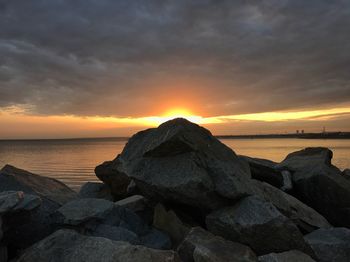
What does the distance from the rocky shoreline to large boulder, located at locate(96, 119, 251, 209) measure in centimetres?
2

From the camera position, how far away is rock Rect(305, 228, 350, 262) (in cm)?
677

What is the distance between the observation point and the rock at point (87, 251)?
5.51m

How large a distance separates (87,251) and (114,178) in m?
5.68

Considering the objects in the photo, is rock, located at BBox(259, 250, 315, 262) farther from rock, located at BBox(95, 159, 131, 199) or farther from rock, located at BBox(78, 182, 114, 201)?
rock, located at BBox(78, 182, 114, 201)

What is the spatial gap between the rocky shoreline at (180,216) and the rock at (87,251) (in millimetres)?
15

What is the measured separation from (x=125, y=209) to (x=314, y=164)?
583cm

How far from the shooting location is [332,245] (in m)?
6.93

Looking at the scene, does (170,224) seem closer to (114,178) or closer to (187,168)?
(187,168)

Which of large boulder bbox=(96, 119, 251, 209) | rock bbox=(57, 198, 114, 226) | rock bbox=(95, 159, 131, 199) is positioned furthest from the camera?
rock bbox=(95, 159, 131, 199)

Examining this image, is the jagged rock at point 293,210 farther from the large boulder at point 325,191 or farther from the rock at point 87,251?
the rock at point 87,251

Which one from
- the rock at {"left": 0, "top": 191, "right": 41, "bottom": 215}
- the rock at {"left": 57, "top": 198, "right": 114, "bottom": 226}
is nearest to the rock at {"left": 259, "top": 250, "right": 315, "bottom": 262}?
the rock at {"left": 57, "top": 198, "right": 114, "bottom": 226}

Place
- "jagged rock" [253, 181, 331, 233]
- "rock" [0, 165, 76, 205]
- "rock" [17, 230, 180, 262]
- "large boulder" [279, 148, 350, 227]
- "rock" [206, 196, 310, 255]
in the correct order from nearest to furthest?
"rock" [17, 230, 180, 262] → "rock" [206, 196, 310, 255] → "jagged rock" [253, 181, 331, 233] → "rock" [0, 165, 76, 205] → "large boulder" [279, 148, 350, 227]

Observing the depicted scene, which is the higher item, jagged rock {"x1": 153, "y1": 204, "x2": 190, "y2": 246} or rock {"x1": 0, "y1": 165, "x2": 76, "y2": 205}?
rock {"x1": 0, "y1": 165, "x2": 76, "y2": 205}

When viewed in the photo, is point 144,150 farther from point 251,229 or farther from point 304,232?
point 304,232
